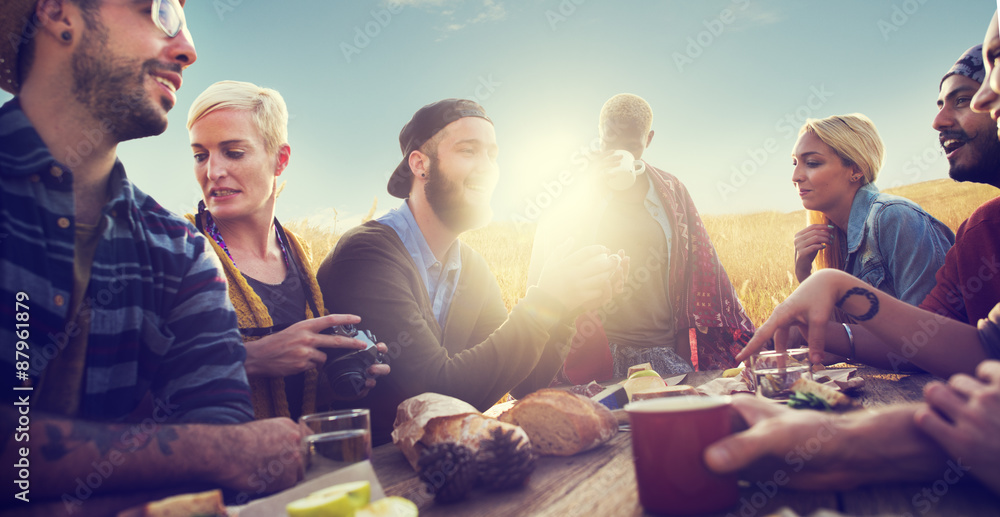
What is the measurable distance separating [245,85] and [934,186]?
21315 millimetres

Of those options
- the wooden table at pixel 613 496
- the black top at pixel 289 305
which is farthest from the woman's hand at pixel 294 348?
the wooden table at pixel 613 496

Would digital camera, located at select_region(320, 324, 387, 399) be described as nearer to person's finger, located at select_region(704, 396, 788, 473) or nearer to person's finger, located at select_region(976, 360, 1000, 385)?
person's finger, located at select_region(704, 396, 788, 473)

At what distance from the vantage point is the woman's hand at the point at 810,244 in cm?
378

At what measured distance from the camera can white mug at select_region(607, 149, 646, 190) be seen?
3.98m

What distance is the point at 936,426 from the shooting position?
86cm

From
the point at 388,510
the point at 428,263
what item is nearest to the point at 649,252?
the point at 428,263

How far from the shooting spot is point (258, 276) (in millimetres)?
2445

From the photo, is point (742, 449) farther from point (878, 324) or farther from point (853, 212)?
point (853, 212)

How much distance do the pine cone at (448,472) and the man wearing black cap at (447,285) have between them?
2.77 feet

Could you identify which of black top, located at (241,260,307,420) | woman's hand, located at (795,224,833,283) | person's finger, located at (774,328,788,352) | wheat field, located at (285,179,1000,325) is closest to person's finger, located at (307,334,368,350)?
black top, located at (241,260,307,420)

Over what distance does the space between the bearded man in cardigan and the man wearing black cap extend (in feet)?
4.00

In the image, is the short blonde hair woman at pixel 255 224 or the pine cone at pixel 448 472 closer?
the pine cone at pixel 448 472

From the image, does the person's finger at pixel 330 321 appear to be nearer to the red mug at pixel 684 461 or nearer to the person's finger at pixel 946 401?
the red mug at pixel 684 461

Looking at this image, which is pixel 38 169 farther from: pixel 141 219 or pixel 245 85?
pixel 245 85
